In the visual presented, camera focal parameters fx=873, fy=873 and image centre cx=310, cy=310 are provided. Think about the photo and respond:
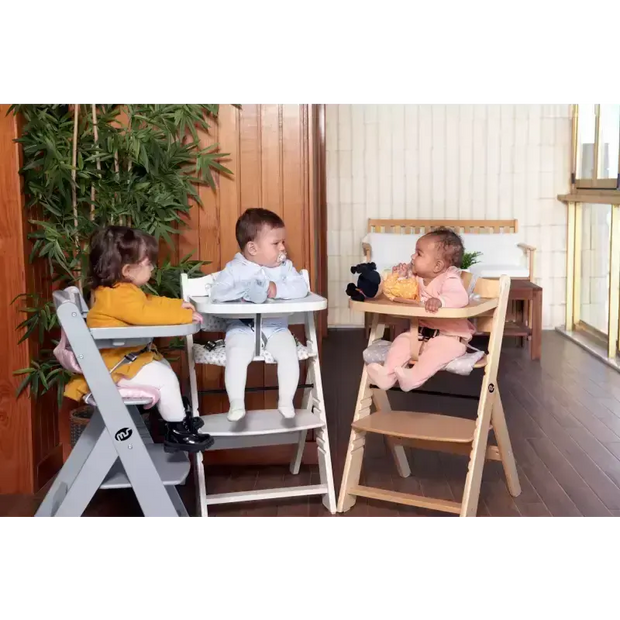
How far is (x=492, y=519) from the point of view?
3016 mm

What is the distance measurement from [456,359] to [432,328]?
0.14m

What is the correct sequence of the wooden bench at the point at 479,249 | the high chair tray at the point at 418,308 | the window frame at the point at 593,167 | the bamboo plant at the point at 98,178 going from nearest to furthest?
1. the high chair tray at the point at 418,308
2. the bamboo plant at the point at 98,178
3. the window frame at the point at 593,167
4. the wooden bench at the point at 479,249

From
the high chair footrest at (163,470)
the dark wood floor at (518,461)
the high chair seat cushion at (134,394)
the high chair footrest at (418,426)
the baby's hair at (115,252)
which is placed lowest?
the dark wood floor at (518,461)

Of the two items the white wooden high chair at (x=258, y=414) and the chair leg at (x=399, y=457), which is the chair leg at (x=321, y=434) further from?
the chair leg at (x=399, y=457)

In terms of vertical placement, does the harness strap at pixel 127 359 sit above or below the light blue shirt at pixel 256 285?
below

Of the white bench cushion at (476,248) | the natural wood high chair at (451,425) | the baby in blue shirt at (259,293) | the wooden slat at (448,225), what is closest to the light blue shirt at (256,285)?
the baby in blue shirt at (259,293)

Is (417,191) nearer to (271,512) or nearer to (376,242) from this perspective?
(376,242)

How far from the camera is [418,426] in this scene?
2.98 m

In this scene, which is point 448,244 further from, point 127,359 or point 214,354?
point 127,359

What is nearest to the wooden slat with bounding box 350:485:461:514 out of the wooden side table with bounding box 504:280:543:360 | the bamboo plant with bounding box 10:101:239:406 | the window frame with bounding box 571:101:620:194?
the bamboo plant with bounding box 10:101:239:406

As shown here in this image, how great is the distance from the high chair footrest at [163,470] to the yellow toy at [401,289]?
2.88ft

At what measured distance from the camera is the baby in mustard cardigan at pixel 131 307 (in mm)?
2643

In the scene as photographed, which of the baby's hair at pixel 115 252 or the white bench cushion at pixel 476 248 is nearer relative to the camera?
the baby's hair at pixel 115 252

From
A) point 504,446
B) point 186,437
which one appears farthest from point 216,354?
point 504,446
